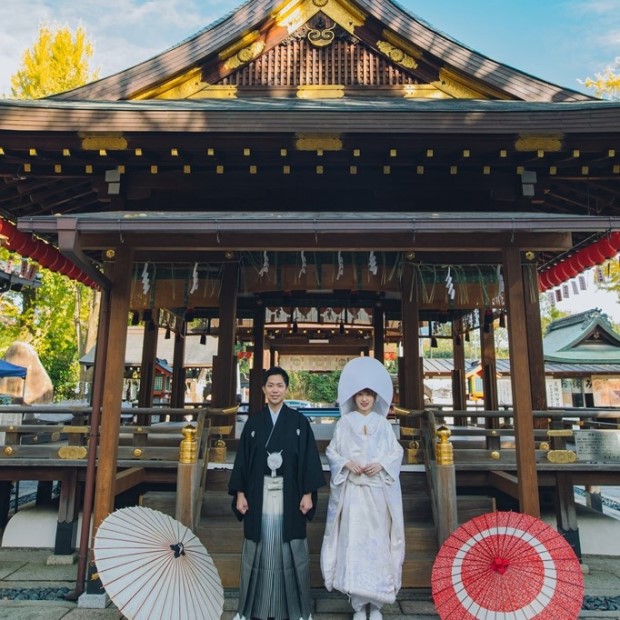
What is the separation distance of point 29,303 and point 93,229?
2230cm

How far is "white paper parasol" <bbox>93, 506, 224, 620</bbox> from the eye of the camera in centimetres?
298

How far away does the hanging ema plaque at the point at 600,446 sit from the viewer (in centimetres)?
523

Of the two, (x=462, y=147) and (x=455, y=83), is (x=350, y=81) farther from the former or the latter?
(x=462, y=147)

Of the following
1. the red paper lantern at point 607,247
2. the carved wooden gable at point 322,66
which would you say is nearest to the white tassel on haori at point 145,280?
the carved wooden gable at point 322,66

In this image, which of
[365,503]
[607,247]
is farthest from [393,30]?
[365,503]

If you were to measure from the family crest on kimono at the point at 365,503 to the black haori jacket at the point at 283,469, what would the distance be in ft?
0.81

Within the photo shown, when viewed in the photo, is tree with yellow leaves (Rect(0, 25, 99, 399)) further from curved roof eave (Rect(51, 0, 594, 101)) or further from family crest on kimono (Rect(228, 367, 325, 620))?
family crest on kimono (Rect(228, 367, 325, 620))

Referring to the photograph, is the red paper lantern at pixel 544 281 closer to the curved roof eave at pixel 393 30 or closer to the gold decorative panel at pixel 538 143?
the curved roof eave at pixel 393 30

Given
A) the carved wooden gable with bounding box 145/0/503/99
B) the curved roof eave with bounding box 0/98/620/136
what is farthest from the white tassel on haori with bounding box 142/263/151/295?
the carved wooden gable with bounding box 145/0/503/99

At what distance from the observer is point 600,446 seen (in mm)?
5242

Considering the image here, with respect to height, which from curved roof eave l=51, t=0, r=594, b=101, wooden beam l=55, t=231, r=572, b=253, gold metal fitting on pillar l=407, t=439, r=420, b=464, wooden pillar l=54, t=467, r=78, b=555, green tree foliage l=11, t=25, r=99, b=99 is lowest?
wooden pillar l=54, t=467, r=78, b=555

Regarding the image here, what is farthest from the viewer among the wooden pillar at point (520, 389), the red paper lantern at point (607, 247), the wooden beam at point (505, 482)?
the red paper lantern at point (607, 247)

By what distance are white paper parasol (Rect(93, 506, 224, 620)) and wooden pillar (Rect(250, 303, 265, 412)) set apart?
18.0ft

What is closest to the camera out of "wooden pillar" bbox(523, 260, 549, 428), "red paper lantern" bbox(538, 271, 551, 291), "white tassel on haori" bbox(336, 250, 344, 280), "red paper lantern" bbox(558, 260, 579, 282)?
"wooden pillar" bbox(523, 260, 549, 428)
